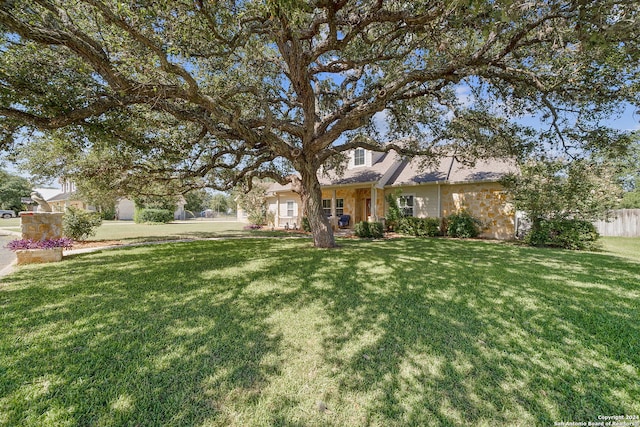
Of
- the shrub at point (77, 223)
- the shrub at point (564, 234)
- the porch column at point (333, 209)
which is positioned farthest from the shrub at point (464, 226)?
the shrub at point (77, 223)

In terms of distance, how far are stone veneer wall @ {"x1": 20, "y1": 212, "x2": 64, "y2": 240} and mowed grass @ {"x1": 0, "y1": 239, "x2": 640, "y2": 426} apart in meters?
2.78

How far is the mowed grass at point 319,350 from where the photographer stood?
7.00 ft

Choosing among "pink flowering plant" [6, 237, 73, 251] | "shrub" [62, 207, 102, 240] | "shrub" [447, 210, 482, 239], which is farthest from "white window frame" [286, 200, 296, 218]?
"pink flowering plant" [6, 237, 73, 251]

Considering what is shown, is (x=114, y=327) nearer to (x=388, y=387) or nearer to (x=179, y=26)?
(x=388, y=387)

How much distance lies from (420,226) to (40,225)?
585 inches

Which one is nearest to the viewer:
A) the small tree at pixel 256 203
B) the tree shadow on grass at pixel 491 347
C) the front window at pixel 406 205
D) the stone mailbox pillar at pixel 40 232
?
the tree shadow on grass at pixel 491 347

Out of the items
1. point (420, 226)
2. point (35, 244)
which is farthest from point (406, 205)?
point (35, 244)

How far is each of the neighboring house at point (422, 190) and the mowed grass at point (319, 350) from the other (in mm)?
7972

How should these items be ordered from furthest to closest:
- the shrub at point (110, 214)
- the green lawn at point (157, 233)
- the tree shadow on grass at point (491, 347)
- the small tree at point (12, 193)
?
the small tree at point (12, 193) → the shrub at point (110, 214) → the green lawn at point (157, 233) → the tree shadow on grass at point (491, 347)

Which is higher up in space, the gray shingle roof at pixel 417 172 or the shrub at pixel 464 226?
the gray shingle roof at pixel 417 172

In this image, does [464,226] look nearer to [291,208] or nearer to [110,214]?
[291,208]

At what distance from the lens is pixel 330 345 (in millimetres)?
2988

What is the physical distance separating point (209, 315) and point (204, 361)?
110 cm

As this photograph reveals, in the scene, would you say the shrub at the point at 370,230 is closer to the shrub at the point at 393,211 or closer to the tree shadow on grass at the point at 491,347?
the shrub at the point at 393,211
